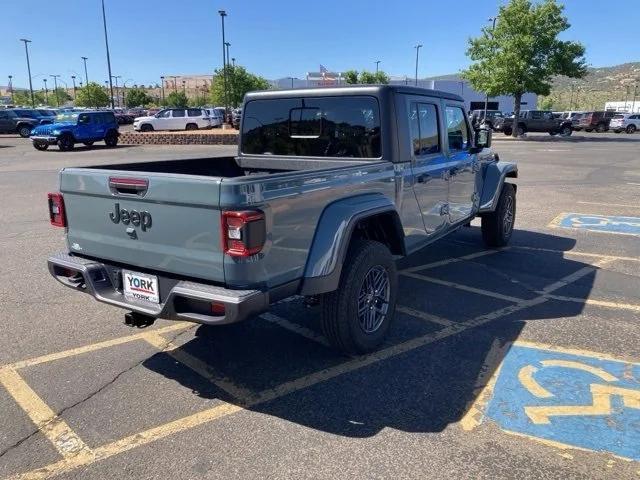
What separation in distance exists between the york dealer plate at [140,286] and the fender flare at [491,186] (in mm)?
4379

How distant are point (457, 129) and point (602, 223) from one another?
476 cm

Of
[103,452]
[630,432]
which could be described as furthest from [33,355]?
[630,432]

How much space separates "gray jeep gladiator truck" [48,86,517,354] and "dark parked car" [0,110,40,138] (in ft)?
122

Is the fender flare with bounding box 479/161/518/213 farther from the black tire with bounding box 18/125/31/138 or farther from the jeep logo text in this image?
the black tire with bounding box 18/125/31/138

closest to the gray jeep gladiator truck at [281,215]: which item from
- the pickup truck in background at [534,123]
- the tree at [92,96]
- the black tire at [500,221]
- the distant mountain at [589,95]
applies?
the black tire at [500,221]

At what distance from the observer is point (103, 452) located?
9.29 feet

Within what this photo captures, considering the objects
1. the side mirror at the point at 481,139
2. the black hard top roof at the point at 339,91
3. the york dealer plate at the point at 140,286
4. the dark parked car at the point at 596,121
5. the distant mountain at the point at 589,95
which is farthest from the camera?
the distant mountain at the point at 589,95

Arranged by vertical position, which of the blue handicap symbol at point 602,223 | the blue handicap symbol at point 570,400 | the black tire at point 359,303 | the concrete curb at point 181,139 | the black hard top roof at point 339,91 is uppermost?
the black hard top roof at point 339,91

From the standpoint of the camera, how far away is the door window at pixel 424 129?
4.57 m

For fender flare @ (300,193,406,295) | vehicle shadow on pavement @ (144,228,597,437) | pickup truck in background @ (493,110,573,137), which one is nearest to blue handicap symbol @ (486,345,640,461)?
vehicle shadow on pavement @ (144,228,597,437)

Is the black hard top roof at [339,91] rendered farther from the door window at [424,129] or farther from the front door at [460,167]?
the front door at [460,167]

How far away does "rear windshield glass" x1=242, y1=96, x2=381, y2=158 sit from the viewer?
4285mm

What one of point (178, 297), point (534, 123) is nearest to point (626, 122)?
point (534, 123)

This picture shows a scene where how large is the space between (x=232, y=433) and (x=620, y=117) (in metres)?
51.6
